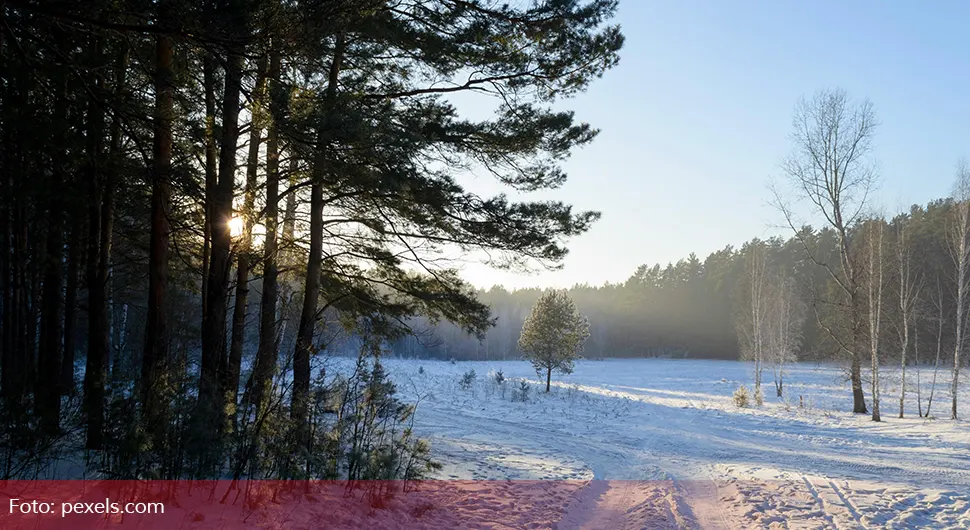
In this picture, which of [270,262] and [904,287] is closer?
[270,262]

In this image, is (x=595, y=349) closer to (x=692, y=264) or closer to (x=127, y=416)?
(x=692, y=264)

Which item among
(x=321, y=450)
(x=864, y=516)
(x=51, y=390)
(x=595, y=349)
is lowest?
(x=595, y=349)

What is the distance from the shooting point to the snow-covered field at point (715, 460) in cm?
594

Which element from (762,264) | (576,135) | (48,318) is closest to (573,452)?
(576,135)

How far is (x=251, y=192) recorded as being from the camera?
7.65 metres

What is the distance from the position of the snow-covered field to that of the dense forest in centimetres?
200

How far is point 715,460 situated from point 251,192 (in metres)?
8.86

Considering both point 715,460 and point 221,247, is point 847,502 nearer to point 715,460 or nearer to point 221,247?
point 715,460

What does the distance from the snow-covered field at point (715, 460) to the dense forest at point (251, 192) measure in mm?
2003

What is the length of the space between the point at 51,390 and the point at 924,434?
16.5 metres

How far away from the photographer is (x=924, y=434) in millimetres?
12320

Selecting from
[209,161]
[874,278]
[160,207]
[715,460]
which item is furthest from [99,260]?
[874,278]
